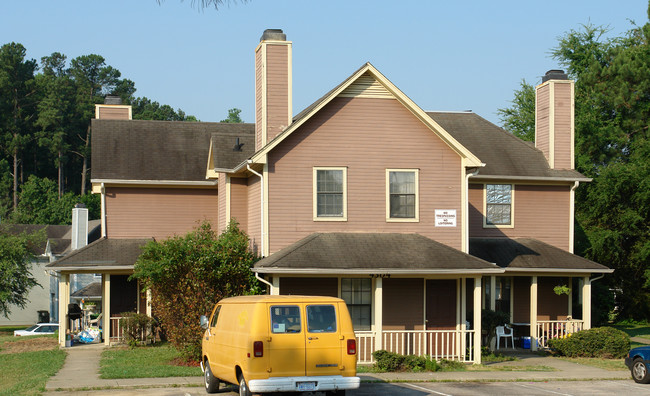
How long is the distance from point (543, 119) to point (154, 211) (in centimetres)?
1447

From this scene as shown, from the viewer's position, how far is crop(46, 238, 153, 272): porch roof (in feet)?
87.5

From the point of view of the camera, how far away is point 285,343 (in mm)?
14641

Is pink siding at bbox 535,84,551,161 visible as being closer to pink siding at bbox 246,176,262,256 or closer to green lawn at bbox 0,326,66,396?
pink siding at bbox 246,176,262,256

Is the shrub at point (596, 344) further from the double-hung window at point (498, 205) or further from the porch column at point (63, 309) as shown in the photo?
the porch column at point (63, 309)

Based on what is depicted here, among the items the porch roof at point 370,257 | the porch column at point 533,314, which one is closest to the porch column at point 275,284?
the porch roof at point 370,257

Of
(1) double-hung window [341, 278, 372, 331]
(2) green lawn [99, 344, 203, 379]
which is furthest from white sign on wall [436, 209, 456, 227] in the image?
(2) green lawn [99, 344, 203, 379]

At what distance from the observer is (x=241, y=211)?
2597 cm

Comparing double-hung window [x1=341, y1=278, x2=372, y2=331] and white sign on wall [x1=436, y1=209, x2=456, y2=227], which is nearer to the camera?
double-hung window [x1=341, y1=278, x2=372, y2=331]

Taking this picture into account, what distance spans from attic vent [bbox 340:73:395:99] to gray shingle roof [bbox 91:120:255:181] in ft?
22.8

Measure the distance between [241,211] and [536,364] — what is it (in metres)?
10.0

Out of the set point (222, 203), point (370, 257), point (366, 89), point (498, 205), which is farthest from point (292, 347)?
point (498, 205)

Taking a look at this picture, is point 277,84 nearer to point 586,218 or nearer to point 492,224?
point 492,224

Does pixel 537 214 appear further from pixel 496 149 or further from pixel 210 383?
pixel 210 383

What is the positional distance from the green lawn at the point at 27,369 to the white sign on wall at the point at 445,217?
1127 cm
